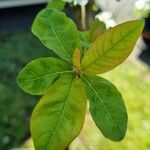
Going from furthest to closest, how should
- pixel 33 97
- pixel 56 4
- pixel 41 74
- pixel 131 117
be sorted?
pixel 33 97, pixel 131 117, pixel 56 4, pixel 41 74

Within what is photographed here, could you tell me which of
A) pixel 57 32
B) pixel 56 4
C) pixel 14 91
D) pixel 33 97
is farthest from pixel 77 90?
pixel 14 91

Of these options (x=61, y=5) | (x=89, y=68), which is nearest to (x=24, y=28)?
(x=61, y=5)

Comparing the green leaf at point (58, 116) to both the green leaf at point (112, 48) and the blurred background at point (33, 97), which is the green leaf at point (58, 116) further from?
the blurred background at point (33, 97)

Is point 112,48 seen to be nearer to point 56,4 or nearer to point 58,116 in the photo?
point 58,116

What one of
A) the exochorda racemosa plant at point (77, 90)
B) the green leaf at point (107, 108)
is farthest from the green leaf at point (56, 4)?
the green leaf at point (107, 108)

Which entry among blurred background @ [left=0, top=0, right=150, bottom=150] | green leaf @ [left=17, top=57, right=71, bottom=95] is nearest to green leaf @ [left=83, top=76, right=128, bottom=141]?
green leaf @ [left=17, top=57, right=71, bottom=95]

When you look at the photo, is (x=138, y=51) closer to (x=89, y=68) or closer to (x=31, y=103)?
(x=31, y=103)

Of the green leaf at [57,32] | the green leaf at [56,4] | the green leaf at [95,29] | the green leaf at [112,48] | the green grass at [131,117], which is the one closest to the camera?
the green leaf at [112,48]
